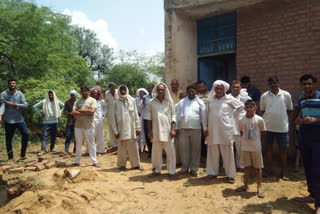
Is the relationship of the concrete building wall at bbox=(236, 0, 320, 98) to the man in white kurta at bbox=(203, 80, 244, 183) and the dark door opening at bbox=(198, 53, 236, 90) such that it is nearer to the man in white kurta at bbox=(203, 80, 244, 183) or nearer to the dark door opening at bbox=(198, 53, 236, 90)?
the dark door opening at bbox=(198, 53, 236, 90)

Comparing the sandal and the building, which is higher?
the building

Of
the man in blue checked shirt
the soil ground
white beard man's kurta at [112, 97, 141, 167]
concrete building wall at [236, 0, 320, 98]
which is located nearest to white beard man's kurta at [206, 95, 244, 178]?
the soil ground

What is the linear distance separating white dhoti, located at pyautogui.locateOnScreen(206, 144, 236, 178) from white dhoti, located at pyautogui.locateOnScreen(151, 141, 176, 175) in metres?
0.67

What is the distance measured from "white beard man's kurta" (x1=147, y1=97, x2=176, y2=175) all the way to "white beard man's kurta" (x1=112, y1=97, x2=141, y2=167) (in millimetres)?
557

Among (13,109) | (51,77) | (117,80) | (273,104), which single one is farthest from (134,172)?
(117,80)

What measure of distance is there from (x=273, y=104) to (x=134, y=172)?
302 cm

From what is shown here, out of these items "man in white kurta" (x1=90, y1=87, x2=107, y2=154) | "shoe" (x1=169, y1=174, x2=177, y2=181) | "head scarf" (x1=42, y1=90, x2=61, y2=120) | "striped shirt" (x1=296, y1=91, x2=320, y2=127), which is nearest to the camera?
"striped shirt" (x1=296, y1=91, x2=320, y2=127)

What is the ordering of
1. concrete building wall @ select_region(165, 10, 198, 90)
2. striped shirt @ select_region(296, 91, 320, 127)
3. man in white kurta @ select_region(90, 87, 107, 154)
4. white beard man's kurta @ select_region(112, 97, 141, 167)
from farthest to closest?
concrete building wall @ select_region(165, 10, 198, 90), man in white kurta @ select_region(90, 87, 107, 154), white beard man's kurta @ select_region(112, 97, 141, 167), striped shirt @ select_region(296, 91, 320, 127)

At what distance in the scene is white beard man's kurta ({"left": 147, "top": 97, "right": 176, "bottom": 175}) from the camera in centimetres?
456

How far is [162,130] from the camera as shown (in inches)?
179

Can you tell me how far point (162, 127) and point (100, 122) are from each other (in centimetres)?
251

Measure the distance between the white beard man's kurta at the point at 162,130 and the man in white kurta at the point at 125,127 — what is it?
0.56m

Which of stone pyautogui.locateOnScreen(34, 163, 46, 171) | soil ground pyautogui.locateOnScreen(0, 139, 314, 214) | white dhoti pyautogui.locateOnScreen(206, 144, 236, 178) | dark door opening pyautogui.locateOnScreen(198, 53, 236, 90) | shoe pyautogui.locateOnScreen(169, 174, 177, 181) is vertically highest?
dark door opening pyautogui.locateOnScreen(198, 53, 236, 90)

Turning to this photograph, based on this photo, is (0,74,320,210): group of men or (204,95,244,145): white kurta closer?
(0,74,320,210): group of men
